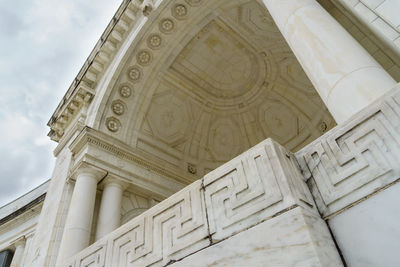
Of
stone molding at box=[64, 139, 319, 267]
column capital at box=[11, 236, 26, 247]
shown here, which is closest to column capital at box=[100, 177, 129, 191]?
stone molding at box=[64, 139, 319, 267]

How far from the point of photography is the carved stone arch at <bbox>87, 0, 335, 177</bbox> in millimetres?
8055

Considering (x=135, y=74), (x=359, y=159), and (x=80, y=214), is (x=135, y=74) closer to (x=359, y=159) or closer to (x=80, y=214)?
(x=80, y=214)

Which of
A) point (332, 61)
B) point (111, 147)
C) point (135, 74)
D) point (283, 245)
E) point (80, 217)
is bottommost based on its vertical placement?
point (283, 245)

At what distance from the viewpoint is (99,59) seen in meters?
8.55

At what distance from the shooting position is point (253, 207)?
5.79 ft

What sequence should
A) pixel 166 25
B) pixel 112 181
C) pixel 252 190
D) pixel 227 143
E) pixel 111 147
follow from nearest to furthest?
pixel 252 190
pixel 112 181
pixel 111 147
pixel 166 25
pixel 227 143

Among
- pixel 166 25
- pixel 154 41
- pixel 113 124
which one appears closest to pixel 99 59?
pixel 154 41

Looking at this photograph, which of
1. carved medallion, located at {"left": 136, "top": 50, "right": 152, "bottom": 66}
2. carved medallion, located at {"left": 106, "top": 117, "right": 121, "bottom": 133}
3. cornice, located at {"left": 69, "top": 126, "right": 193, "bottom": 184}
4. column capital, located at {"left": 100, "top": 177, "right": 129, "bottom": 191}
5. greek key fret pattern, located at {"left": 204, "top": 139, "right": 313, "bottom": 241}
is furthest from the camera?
carved medallion, located at {"left": 136, "top": 50, "right": 152, "bottom": 66}

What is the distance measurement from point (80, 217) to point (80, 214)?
0.24ft

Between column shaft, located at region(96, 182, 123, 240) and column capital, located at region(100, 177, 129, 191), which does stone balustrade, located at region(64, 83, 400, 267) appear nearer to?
column shaft, located at region(96, 182, 123, 240)

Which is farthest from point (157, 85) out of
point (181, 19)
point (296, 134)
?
point (296, 134)

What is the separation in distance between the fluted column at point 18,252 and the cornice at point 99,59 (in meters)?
4.89

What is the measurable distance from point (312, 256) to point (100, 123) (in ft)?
23.5

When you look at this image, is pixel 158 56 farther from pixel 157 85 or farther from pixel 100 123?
pixel 100 123
